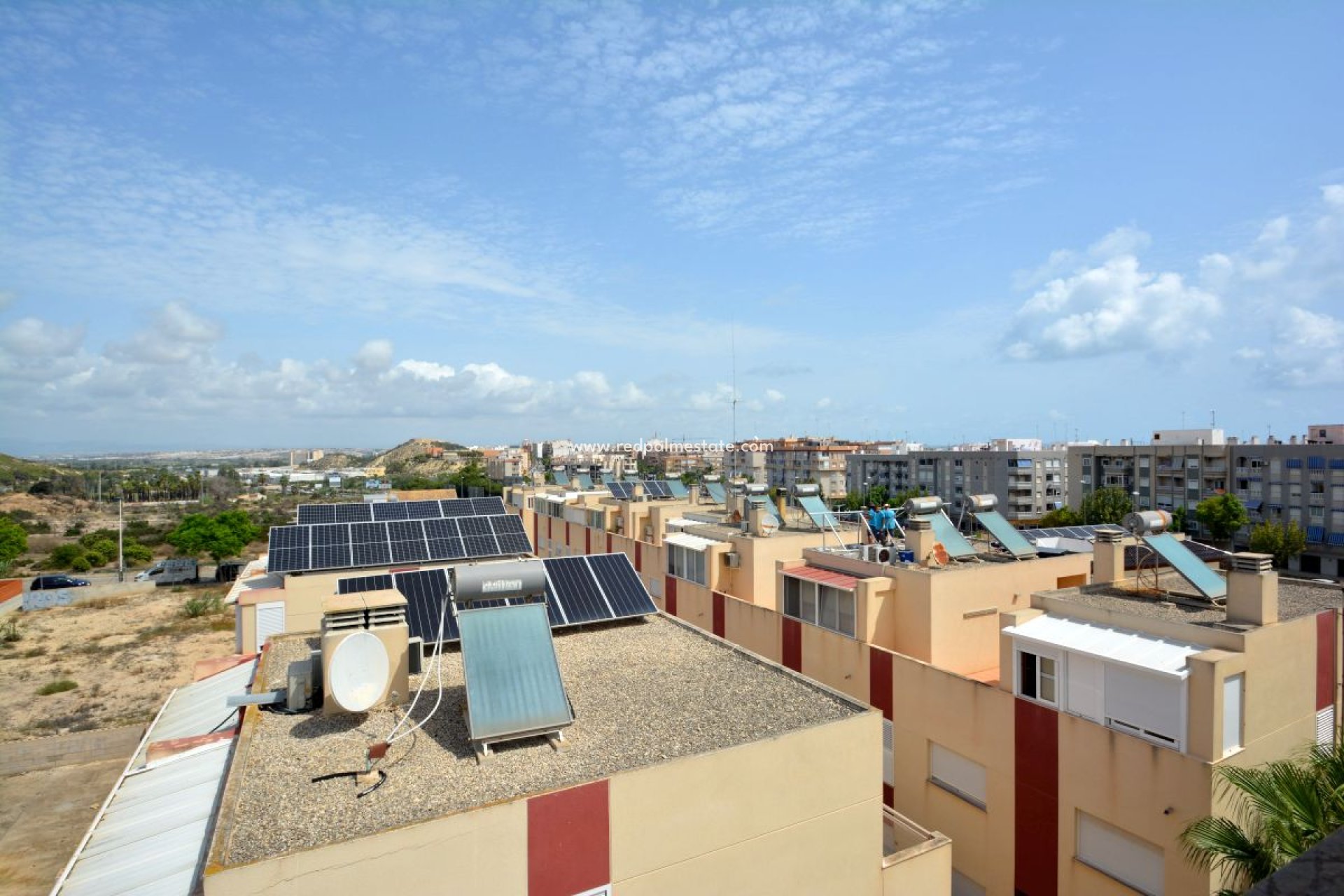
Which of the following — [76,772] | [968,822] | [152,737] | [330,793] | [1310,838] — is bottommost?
[76,772]

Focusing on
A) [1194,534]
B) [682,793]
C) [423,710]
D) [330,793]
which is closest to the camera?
[330,793]

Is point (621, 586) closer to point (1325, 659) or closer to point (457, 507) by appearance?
point (1325, 659)

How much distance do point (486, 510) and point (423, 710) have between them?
87.6 ft

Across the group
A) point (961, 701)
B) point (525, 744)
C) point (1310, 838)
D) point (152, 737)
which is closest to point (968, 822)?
point (961, 701)

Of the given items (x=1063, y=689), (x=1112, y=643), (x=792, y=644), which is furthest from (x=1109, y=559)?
(x=792, y=644)

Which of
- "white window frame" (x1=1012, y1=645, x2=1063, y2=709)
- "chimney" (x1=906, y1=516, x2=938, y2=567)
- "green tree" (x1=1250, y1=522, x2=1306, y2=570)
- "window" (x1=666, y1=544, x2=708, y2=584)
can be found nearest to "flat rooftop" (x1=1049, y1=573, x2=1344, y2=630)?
"white window frame" (x1=1012, y1=645, x2=1063, y2=709)

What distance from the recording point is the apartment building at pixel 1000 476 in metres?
94.1

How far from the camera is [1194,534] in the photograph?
75250 millimetres

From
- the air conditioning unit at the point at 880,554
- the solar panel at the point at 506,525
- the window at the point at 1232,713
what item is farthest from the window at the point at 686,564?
the window at the point at 1232,713

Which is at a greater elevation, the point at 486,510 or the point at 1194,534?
the point at 486,510

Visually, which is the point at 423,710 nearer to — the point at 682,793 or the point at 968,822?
the point at 682,793

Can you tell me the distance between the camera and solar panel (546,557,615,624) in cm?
1459

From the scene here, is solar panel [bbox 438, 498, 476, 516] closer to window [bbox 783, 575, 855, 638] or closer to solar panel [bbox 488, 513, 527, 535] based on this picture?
solar panel [bbox 488, 513, 527, 535]

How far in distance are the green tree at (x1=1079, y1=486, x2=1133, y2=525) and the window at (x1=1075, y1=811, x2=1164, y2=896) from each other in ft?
202
